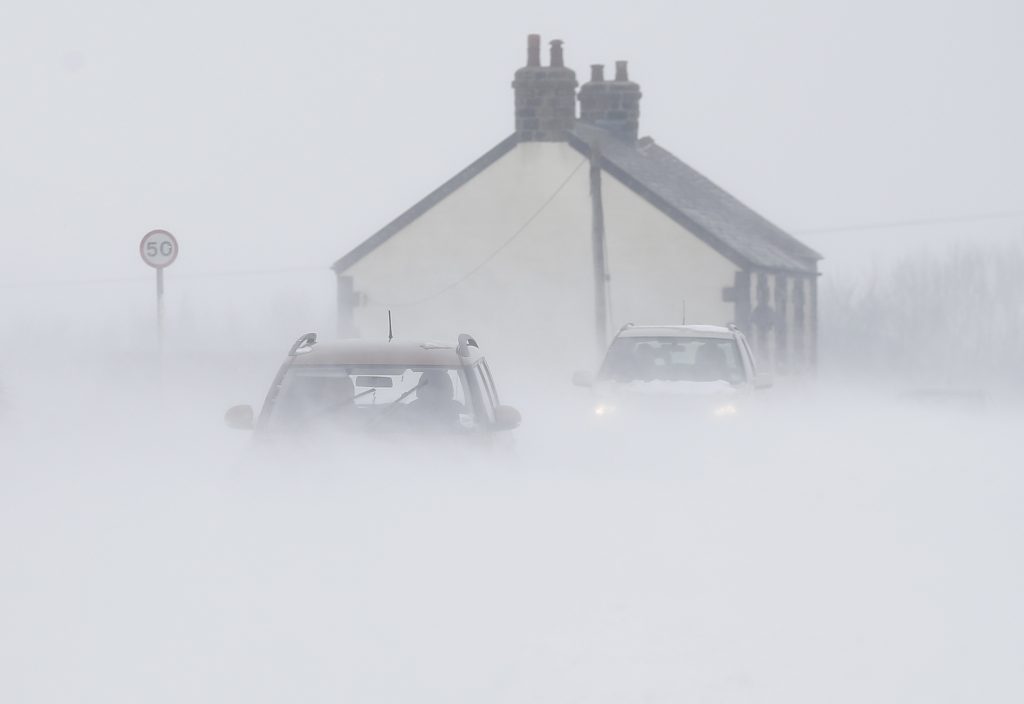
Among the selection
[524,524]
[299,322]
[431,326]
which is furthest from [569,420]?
[299,322]

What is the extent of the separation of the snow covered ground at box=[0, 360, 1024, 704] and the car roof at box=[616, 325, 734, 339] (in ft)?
12.6

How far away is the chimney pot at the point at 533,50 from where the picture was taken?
4156 centimetres

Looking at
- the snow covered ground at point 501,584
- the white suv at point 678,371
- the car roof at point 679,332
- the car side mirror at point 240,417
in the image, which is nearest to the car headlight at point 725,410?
the white suv at point 678,371

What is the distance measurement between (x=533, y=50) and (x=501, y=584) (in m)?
33.3

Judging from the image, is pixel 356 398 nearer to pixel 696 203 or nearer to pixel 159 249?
pixel 159 249

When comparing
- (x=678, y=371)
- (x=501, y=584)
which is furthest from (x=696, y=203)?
(x=501, y=584)

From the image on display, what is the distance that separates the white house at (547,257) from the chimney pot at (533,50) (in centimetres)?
2

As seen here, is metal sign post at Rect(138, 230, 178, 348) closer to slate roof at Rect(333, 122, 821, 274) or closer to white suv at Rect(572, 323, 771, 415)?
white suv at Rect(572, 323, 771, 415)

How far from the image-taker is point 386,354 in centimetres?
1141

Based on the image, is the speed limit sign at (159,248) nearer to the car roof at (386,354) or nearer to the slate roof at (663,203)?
the car roof at (386,354)

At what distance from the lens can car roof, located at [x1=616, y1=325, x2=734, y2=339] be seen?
20.6 m

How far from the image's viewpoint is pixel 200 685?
7.24 meters

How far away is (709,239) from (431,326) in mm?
7130

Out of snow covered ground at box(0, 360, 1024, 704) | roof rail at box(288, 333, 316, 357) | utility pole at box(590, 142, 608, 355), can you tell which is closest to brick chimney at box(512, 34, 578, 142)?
utility pole at box(590, 142, 608, 355)
